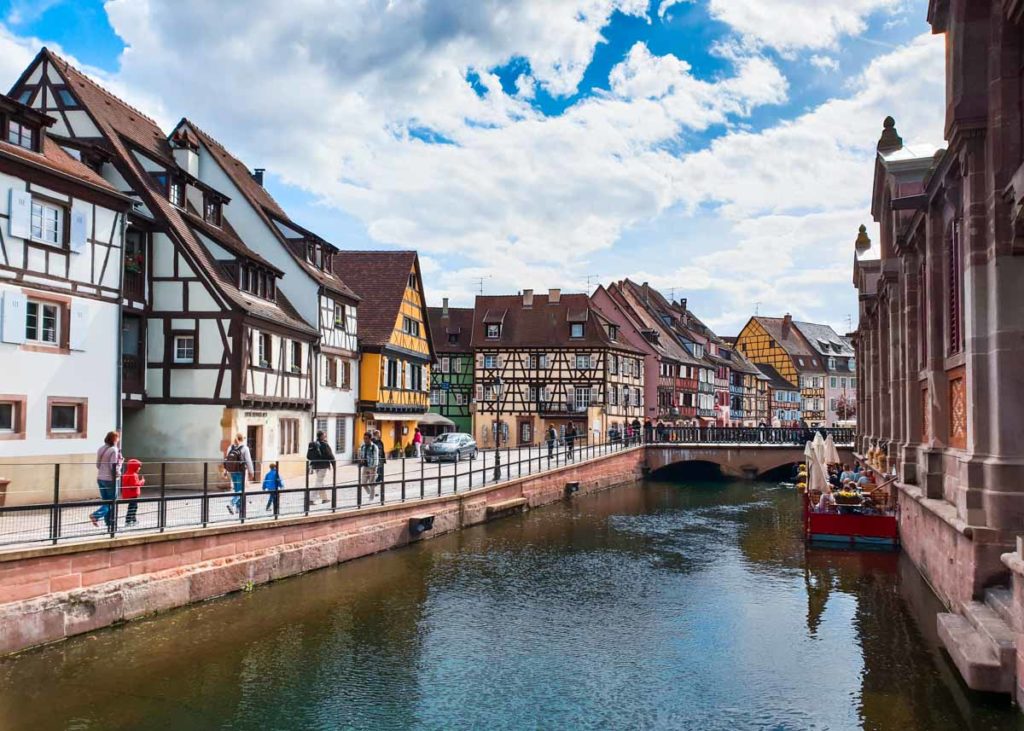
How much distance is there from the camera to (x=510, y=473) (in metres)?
31.8

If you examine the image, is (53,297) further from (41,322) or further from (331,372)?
(331,372)

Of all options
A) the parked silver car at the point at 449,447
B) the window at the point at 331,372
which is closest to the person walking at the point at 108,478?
the window at the point at 331,372

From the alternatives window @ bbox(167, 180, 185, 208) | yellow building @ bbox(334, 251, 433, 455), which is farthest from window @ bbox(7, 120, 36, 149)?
yellow building @ bbox(334, 251, 433, 455)

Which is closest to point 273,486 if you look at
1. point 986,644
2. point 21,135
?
point 21,135

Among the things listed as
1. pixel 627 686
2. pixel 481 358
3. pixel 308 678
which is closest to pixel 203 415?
pixel 308 678

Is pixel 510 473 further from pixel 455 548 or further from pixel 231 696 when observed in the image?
pixel 231 696

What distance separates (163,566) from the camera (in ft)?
50.0

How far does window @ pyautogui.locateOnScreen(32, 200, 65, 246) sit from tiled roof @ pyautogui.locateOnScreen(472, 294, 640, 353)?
38.4 metres

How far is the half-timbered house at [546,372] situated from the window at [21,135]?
37.9 meters

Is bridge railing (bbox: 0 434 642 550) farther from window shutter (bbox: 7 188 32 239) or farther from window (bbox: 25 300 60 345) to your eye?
window shutter (bbox: 7 188 32 239)

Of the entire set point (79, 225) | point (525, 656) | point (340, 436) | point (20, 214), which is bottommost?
point (525, 656)

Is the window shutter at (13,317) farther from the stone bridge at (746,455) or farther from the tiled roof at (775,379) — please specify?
the tiled roof at (775,379)

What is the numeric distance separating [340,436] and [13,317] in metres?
16.9

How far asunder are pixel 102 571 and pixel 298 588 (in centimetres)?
444
